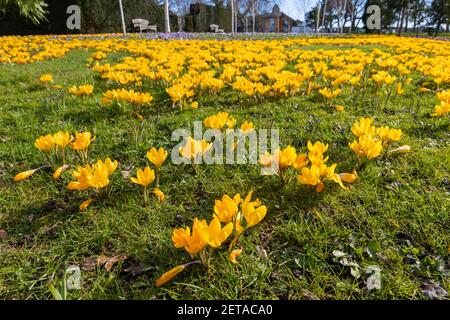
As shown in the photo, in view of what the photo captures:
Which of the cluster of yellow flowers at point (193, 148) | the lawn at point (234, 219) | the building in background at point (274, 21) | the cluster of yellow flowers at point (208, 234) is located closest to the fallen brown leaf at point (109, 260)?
the lawn at point (234, 219)

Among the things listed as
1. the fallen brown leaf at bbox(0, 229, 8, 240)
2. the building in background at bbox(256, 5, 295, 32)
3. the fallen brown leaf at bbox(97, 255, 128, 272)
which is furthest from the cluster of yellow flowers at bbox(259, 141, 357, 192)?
the building in background at bbox(256, 5, 295, 32)

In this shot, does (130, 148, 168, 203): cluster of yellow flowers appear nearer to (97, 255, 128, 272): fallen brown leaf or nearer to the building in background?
(97, 255, 128, 272): fallen brown leaf

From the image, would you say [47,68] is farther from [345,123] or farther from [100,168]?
[345,123]

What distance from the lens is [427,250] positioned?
187cm

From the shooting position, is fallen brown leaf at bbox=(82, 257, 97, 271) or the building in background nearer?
fallen brown leaf at bbox=(82, 257, 97, 271)

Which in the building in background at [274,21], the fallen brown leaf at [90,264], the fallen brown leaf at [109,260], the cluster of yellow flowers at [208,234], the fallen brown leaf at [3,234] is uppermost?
the building in background at [274,21]

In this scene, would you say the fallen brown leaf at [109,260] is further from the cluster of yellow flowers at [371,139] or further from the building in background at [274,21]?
the building in background at [274,21]

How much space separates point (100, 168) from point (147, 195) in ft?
1.46

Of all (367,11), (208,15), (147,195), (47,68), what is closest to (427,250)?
(147,195)

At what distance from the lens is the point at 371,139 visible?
241 centimetres

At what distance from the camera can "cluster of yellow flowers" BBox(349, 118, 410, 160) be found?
239 centimetres

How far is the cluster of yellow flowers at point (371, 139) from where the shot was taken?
7.84 ft

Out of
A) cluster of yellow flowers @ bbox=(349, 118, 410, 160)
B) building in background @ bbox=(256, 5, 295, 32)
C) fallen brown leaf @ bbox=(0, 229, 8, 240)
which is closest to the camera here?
fallen brown leaf @ bbox=(0, 229, 8, 240)
